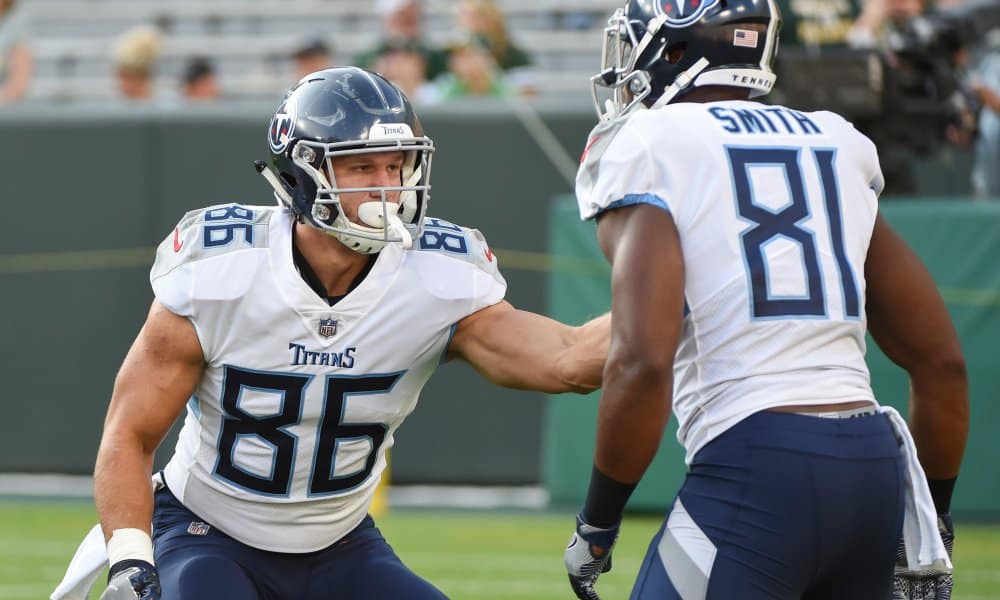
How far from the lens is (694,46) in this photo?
3.12m

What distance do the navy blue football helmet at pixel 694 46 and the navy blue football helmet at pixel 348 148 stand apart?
527 mm

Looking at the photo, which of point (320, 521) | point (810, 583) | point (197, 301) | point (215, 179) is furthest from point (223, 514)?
point (215, 179)

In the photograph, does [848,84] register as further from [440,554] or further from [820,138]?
[820,138]

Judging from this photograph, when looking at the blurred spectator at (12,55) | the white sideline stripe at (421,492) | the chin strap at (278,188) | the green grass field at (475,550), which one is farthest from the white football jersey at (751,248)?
the blurred spectator at (12,55)

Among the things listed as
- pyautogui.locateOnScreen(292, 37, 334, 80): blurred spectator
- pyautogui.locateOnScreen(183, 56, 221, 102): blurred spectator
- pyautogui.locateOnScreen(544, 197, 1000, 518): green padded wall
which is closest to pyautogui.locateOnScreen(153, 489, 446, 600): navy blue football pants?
pyautogui.locateOnScreen(544, 197, 1000, 518): green padded wall

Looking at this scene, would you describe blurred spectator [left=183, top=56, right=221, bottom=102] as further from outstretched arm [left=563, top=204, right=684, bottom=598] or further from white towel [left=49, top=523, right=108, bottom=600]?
outstretched arm [left=563, top=204, right=684, bottom=598]

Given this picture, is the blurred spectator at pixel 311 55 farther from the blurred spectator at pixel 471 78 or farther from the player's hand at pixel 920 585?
the player's hand at pixel 920 585

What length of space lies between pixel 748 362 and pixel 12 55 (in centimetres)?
877

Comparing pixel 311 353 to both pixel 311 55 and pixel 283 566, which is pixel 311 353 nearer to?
pixel 283 566

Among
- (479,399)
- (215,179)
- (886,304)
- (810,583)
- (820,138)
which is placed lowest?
(479,399)

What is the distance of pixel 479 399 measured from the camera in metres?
8.60

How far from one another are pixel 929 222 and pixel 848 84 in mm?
756

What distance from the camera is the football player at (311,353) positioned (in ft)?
11.1

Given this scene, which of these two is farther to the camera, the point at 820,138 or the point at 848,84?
the point at 848,84
